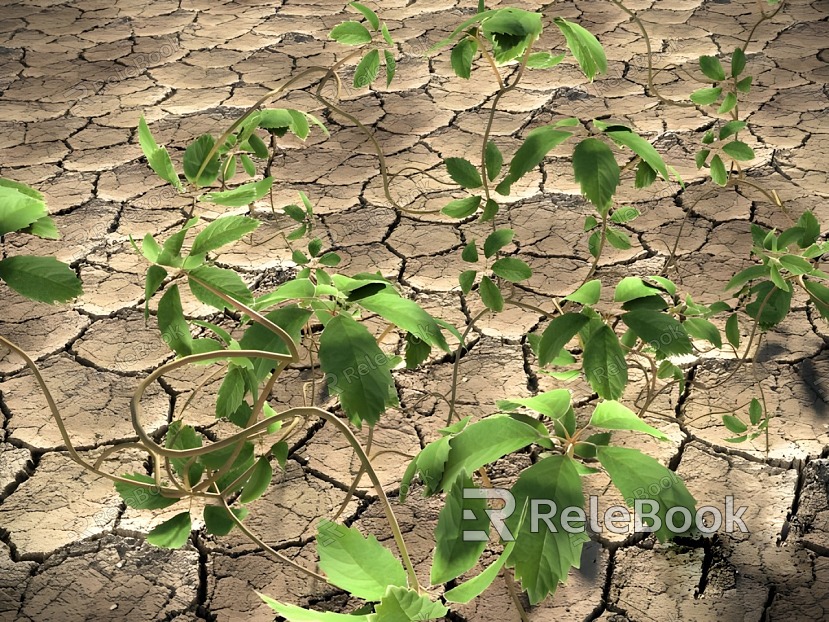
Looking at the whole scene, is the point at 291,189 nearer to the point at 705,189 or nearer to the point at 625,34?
the point at 705,189

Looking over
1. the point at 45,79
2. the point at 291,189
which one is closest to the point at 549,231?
the point at 291,189

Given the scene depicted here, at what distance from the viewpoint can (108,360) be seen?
2.22m

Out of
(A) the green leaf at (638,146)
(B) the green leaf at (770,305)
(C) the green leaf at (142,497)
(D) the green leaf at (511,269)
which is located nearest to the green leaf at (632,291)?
(A) the green leaf at (638,146)

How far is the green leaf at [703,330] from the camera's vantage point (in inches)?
61.1

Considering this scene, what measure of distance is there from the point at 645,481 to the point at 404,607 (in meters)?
0.33

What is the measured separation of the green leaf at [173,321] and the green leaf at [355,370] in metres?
0.28

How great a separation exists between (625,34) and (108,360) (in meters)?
2.76

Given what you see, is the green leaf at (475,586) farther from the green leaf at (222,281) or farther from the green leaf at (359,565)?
the green leaf at (222,281)

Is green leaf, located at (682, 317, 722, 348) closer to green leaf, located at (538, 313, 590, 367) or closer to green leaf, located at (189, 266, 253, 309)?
green leaf, located at (538, 313, 590, 367)

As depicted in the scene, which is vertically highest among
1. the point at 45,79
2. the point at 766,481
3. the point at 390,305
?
the point at 390,305

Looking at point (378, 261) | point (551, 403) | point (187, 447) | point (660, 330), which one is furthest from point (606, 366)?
point (378, 261)

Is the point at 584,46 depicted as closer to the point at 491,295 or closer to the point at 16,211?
the point at 491,295

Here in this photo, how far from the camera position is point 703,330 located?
156 centimetres

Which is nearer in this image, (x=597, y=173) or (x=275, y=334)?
(x=275, y=334)
